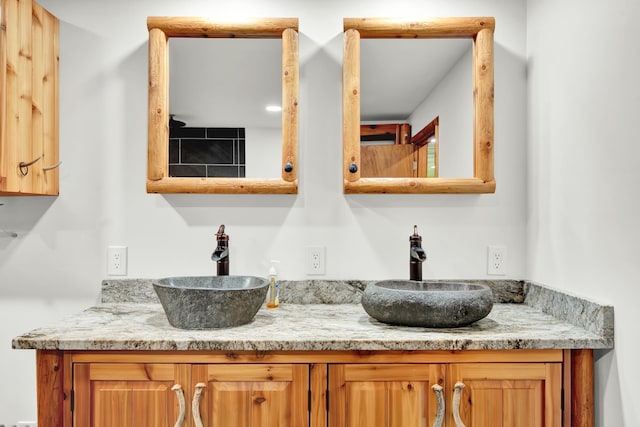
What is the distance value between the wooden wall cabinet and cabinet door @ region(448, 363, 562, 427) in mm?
1530

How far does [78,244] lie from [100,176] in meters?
0.28

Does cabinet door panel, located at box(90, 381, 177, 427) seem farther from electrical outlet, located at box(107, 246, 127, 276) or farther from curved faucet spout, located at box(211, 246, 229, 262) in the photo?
electrical outlet, located at box(107, 246, 127, 276)

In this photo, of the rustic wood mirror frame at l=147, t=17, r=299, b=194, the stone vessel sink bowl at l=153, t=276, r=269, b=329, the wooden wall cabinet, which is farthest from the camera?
the rustic wood mirror frame at l=147, t=17, r=299, b=194

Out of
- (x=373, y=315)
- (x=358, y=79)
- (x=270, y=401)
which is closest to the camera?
(x=270, y=401)

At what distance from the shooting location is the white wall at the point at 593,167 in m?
1.14

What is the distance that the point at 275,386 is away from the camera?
1230 millimetres

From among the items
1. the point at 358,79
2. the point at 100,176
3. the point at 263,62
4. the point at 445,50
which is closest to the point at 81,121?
the point at 100,176

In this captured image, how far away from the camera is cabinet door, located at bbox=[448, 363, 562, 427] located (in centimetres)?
124

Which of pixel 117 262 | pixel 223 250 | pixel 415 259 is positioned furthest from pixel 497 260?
pixel 117 262

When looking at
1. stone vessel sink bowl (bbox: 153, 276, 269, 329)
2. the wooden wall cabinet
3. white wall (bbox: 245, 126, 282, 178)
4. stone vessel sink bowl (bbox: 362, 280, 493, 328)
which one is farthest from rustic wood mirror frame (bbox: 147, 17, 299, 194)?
stone vessel sink bowl (bbox: 362, 280, 493, 328)

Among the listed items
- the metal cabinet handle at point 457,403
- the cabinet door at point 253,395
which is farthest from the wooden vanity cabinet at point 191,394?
the metal cabinet handle at point 457,403

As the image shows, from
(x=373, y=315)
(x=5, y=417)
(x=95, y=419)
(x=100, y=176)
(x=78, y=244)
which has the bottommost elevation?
(x=5, y=417)

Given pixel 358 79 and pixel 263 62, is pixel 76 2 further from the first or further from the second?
pixel 358 79

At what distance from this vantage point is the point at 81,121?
173 centimetres
